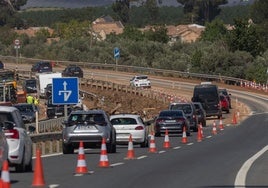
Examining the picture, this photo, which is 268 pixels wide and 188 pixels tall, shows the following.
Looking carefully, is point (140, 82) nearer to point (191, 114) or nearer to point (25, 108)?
point (25, 108)

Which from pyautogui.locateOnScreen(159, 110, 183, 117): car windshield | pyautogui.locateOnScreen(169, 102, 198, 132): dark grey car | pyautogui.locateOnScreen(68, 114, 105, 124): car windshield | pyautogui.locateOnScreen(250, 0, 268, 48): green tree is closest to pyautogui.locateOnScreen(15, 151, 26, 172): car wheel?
pyautogui.locateOnScreen(68, 114, 105, 124): car windshield

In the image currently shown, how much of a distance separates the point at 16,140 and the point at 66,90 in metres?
16.2

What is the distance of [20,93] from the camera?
236ft

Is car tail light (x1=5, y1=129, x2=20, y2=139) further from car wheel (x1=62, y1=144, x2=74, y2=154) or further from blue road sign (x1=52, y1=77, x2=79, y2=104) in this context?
blue road sign (x1=52, y1=77, x2=79, y2=104)

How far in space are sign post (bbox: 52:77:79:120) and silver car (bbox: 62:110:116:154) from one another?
19.3ft

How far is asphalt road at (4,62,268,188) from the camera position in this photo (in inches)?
780

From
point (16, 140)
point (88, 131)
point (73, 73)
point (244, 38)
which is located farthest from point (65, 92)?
point (244, 38)

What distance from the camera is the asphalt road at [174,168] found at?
19.8 meters

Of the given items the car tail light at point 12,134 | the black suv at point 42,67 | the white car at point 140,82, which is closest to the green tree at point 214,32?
the black suv at point 42,67

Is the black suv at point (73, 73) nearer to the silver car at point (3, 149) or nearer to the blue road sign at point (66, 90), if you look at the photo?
the blue road sign at point (66, 90)

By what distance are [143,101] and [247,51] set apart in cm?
4027

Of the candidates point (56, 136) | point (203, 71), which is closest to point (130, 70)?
point (203, 71)

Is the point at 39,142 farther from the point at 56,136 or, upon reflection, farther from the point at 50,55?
the point at 50,55

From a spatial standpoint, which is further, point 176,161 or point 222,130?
point 222,130
